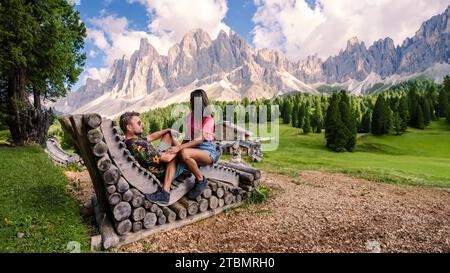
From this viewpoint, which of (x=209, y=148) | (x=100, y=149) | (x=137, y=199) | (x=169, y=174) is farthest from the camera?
(x=209, y=148)

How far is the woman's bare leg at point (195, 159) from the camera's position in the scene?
7352mm

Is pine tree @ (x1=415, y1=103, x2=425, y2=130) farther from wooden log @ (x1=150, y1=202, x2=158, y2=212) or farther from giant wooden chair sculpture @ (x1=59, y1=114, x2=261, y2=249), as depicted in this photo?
wooden log @ (x1=150, y1=202, x2=158, y2=212)

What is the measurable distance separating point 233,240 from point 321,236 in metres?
2.09

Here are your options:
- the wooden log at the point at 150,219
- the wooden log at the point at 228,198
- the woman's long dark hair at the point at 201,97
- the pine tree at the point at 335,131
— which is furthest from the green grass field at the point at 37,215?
the pine tree at the point at 335,131

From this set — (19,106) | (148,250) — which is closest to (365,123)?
(19,106)

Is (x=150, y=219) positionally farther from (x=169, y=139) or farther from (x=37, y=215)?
(x=37, y=215)

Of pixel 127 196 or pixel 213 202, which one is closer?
pixel 127 196

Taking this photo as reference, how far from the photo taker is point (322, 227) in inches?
290

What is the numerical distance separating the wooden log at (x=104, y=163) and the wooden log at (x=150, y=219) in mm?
1462

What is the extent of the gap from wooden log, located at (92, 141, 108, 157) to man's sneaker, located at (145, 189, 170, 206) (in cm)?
146

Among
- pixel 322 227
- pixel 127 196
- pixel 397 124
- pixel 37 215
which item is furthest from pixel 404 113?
pixel 37 215

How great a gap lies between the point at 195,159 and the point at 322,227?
3.67 meters

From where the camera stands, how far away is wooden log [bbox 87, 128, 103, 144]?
5.88 metres

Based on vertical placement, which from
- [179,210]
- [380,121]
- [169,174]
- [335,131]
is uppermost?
[169,174]
